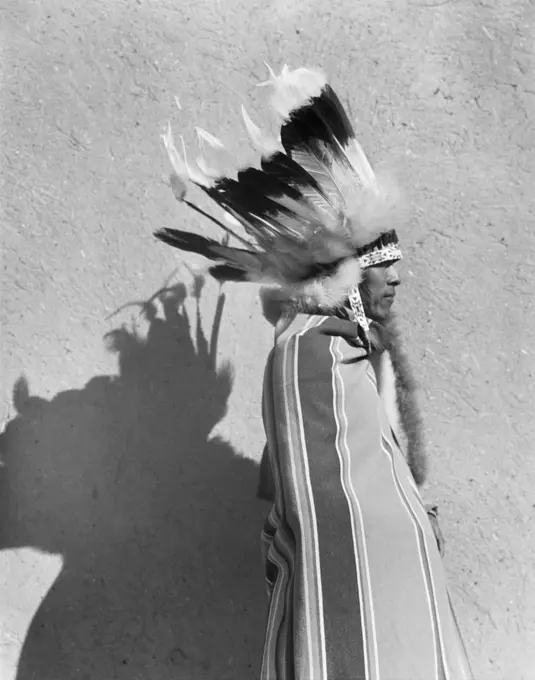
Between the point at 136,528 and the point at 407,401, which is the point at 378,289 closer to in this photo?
the point at 407,401

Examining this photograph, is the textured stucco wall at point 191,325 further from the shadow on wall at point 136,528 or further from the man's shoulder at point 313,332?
the man's shoulder at point 313,332

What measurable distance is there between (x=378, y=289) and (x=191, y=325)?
0.44 meters

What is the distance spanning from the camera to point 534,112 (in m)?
1.16

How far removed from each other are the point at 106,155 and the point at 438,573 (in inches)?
37.6

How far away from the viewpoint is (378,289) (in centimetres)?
86

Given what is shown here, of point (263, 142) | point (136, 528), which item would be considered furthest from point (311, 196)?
point (136, 528)

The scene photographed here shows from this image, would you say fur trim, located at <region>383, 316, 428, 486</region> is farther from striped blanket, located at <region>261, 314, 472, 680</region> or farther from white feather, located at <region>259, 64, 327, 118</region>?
white feather, located at <region>259, 64, 327, 118</region>

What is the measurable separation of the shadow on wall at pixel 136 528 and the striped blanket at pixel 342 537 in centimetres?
36

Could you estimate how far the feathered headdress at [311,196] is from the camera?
75cm

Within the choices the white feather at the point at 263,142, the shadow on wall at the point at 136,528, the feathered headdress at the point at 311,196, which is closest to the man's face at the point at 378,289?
the feathered headdress at the point at 311,196

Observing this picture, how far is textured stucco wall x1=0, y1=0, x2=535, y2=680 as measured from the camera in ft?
3.71

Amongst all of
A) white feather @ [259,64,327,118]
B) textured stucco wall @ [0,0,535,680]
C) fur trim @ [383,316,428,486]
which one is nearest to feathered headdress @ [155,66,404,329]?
white feather @ [259,64,327,118]

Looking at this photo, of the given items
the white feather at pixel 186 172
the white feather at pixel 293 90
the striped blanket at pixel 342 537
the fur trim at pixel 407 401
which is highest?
the white feather at pixel 293 90

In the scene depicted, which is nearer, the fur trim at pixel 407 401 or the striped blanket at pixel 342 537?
the striped blanket at pixel 342 537
